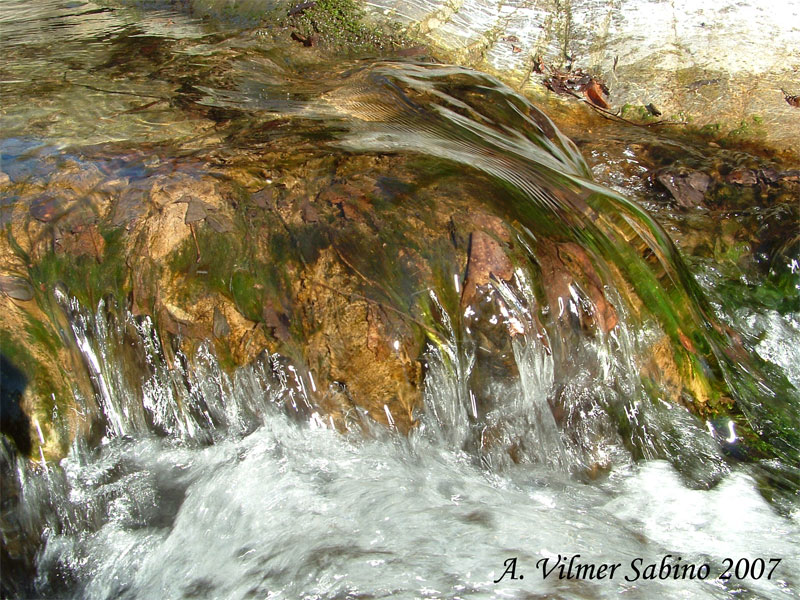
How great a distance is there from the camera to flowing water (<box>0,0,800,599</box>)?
260cm

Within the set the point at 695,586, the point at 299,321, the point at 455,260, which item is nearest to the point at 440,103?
the point at 455,260

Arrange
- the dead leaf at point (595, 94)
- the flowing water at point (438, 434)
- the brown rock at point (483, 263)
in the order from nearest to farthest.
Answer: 1. the flowing water at point (438, 434)
2. the brown rock at point (483, 263)
3. the dead leaf at point (595, 94)

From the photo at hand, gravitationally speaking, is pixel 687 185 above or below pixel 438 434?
above

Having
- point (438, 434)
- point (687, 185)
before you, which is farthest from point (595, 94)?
point (438, 434)

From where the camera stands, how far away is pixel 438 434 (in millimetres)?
2914

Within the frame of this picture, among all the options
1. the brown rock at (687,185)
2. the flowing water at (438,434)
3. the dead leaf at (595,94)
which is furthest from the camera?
the dead leaf at (595,94)

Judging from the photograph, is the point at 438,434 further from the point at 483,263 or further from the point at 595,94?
the point at 595,94

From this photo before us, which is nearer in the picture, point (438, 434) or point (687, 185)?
point (438, 434)

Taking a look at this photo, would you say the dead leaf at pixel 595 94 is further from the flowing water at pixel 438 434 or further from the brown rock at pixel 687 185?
the flowing water at pixel 438 434

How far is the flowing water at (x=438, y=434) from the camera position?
260 centimetres

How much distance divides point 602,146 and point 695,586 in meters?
3.37

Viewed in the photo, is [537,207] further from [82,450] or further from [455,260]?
[82,450]

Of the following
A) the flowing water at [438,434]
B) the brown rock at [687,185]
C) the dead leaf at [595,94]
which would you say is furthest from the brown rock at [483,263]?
the dead leaf at [595,94]

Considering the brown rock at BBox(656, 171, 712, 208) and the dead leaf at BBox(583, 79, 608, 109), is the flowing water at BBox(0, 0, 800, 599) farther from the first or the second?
the dead leaf at BBox(583, 79, 608, 109)
